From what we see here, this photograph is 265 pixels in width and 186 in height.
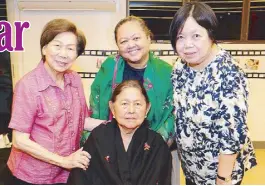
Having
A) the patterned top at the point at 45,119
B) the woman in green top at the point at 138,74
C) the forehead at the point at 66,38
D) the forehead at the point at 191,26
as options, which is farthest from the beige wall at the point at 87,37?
the forehead at the point at 191,26

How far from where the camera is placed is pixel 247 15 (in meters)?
3.97

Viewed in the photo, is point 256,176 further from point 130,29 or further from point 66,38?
point 66,38

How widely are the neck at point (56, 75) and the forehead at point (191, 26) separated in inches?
24.0

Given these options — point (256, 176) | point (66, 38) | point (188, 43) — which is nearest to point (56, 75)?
point (66, 38)

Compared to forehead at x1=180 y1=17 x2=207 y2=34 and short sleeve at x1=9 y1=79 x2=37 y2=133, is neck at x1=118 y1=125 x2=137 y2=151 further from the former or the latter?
forehead at x1=180 y1=17 x2=207 y2=34

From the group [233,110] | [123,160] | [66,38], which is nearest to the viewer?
[233,110]

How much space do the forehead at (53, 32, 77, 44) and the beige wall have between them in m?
2.46

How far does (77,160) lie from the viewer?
1518 millimetres

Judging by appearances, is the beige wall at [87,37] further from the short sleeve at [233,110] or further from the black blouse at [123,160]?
the short sleeve at [233,110]

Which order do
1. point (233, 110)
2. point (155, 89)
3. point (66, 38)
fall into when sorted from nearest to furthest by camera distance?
point (233, 110) < point (66, 38) < point (155, 89)

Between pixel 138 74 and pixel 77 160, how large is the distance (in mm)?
529

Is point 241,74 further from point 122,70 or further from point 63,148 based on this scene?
point 63,148

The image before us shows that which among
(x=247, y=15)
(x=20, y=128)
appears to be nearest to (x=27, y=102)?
(x=20, y=128)

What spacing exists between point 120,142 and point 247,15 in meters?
2.98
